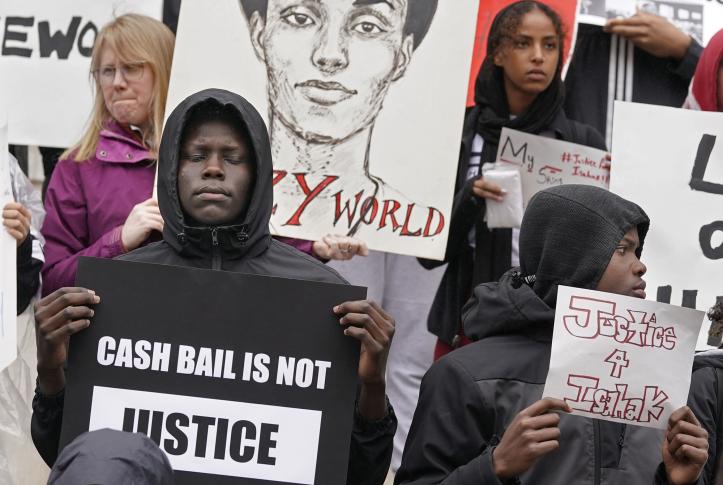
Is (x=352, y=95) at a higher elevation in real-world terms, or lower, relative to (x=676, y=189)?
higher

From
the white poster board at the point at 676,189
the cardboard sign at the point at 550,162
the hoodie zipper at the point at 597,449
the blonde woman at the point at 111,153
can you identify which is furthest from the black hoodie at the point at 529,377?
the cardboard sign at the point at 550,162

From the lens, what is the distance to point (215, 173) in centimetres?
414

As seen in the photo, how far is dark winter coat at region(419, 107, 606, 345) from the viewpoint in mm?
5828

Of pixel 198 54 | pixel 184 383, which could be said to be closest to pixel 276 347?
pixel 184 383

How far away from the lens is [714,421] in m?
4.10

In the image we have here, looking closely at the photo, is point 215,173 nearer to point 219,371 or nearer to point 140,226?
point 219,371

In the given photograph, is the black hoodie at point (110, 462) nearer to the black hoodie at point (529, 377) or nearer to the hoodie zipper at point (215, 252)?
the black hoodie at point (529, 377)

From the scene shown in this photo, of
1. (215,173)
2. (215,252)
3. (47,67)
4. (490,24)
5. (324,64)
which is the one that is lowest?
(215,252)

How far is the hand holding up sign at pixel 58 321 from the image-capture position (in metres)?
3.72

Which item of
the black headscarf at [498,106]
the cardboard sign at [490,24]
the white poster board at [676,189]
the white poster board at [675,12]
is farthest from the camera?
the white poster board at [675,12]

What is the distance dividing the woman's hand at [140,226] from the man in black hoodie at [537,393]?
1270 millimetres

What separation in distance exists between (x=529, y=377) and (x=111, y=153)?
7.06 feet

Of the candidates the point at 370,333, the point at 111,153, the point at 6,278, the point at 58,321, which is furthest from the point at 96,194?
the point at 370,333

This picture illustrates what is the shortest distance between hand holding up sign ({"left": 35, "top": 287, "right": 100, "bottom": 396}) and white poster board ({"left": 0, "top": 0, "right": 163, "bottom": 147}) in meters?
2.44
